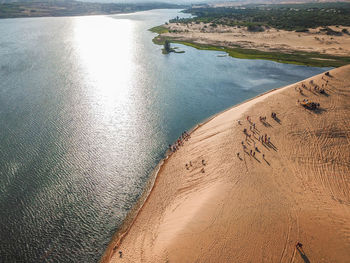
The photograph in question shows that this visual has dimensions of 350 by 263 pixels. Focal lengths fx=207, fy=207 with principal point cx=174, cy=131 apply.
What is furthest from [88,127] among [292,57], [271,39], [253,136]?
[271,39]

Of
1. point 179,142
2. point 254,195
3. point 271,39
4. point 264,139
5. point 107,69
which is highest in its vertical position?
point 271,39

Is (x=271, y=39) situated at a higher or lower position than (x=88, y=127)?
higher

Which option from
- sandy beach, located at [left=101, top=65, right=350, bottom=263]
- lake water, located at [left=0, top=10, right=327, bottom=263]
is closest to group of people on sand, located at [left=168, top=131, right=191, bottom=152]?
sandy beach, located at [left=101, top=65, right=350, bottom=263]

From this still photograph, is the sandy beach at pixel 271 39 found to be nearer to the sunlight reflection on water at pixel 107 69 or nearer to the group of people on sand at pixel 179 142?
the sunlight reflection on water at pixel 107 69

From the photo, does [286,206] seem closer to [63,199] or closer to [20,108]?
[63,199]

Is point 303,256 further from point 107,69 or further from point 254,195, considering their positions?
point 107,69

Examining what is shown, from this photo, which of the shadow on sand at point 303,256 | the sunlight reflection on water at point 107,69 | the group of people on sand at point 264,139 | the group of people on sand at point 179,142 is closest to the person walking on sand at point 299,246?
the shadow on sand at point 303,256

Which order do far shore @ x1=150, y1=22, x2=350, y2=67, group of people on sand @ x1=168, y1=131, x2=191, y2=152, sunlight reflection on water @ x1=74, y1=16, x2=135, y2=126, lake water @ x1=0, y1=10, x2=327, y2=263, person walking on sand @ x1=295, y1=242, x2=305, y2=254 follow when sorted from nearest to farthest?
1. person walking on sand @ x1=295, y1=242, x2=305, y2=254
2. lake water @ x1=0, y1=10, x2=327, y2=263
3. group of people on sand @ x1=168, y1=131, x2=191, y2=152
4. sunlight reflection on water @ x1=74, y1=16, x2=135, y2=126
5. far shore @ x1=150, y1=22, x2=350, y2=67

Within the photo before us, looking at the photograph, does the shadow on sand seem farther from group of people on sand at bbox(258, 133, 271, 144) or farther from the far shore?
the far shore
